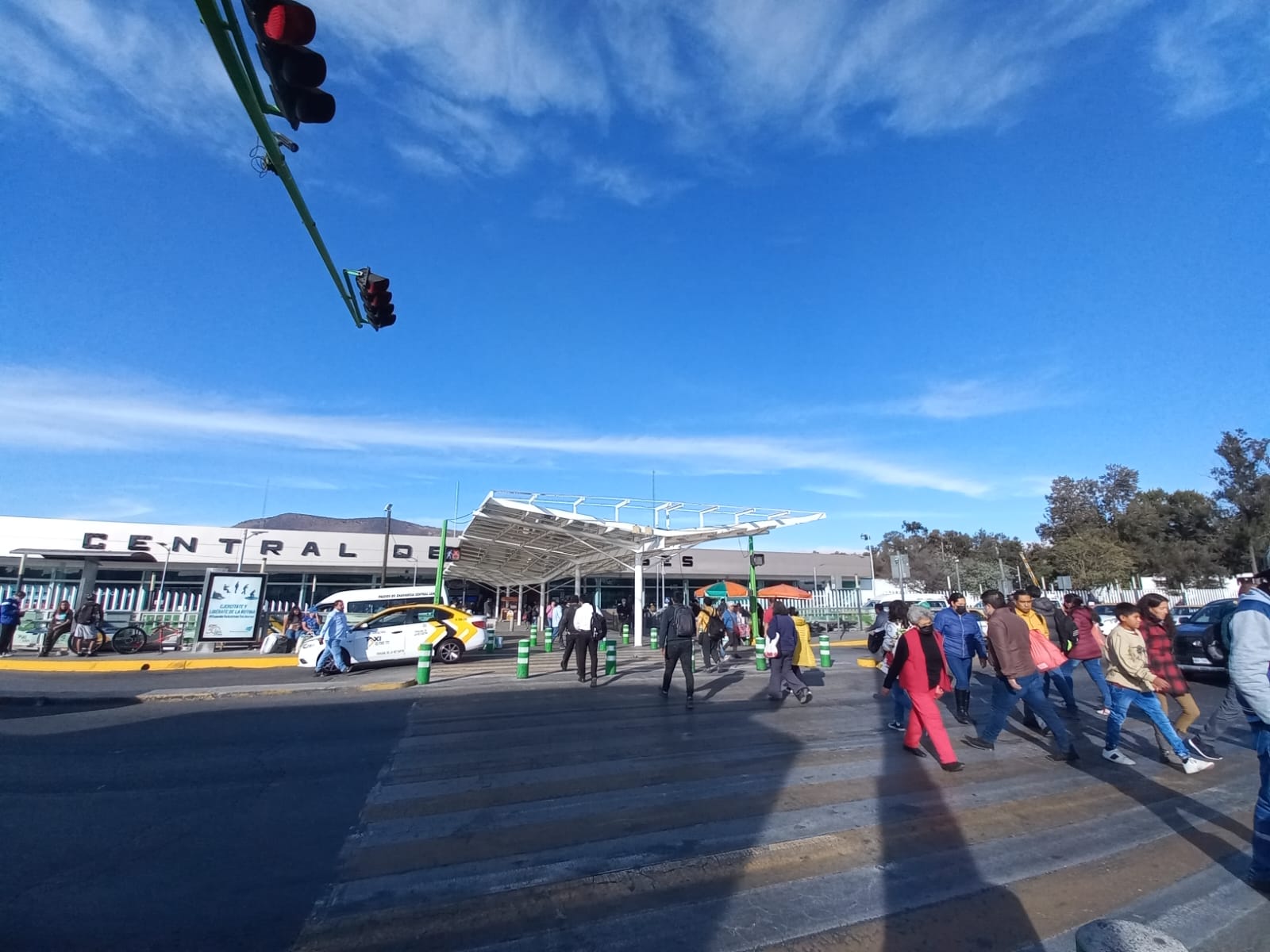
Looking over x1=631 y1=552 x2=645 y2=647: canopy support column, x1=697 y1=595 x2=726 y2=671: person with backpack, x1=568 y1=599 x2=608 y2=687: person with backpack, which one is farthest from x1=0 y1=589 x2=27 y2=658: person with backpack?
x1=697 y1=595 x2=726 y2=671: person with backpack

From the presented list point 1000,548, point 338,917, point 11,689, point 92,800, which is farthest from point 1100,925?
point 1000,548

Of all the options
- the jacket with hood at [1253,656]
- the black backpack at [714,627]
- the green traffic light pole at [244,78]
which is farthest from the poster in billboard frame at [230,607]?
the jacket with hood at [1253,656]

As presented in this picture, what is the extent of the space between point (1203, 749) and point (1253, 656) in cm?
437

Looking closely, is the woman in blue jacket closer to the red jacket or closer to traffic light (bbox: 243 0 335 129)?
the red jacket

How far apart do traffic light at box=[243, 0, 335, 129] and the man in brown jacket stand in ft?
27.1

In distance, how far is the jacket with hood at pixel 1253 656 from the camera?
13.3 feet

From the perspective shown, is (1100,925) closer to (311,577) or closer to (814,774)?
(814,774)

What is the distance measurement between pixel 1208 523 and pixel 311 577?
5903 centimetres

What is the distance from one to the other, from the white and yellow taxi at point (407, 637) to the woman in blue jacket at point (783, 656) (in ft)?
28.2

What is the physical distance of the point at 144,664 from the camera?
16.2 m

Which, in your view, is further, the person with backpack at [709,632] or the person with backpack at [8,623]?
the person with backpack at [8,623]

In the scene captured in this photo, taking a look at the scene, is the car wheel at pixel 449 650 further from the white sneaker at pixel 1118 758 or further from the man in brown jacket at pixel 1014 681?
the white sneaker at pixel 1118 758

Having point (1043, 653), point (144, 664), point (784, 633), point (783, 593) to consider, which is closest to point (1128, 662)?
point (1043, 653)

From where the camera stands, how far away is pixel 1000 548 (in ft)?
192
